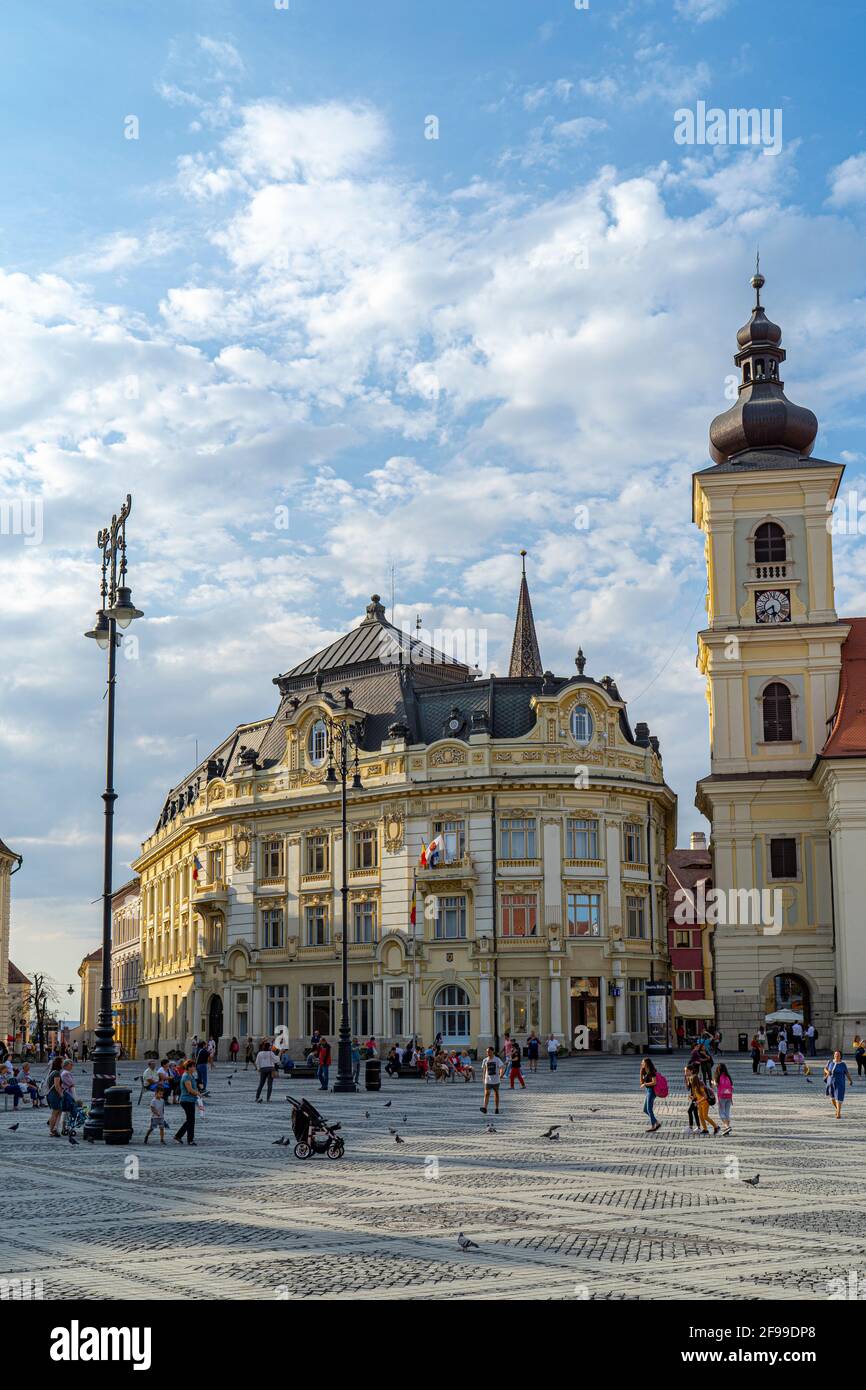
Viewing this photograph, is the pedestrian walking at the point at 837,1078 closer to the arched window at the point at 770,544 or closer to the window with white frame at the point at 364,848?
the arched window at the point at 770,544

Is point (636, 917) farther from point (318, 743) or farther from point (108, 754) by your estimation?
point (108, 754)

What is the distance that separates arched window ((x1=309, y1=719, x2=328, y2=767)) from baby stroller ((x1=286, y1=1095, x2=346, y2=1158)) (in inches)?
1795

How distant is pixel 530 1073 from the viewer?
52094mm

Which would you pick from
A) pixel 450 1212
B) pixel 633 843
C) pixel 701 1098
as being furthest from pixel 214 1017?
pixel 450 1212

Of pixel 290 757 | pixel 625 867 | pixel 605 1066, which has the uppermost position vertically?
pixel 290 757

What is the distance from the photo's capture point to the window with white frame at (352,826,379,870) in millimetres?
67062

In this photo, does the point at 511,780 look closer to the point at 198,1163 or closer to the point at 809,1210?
the point at 198,1163

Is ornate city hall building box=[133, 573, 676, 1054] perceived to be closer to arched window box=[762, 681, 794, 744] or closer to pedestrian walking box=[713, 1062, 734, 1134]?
arched window box=[762, 681, 794, 744]

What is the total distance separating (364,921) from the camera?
6681 cm
